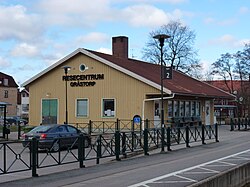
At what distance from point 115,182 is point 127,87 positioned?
24.0 meters

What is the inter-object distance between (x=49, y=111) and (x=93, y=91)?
4.65 meters

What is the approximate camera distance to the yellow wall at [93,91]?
3597 centimetres

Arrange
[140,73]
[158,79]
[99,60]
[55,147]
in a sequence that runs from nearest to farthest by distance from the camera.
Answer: [55,147] < [140,73] < [99,60] < [158,79]

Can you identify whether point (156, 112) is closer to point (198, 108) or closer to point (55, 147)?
point (198, 108)

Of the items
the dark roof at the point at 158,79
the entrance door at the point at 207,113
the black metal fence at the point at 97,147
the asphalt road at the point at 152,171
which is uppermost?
the dark roof at the point at 158,79

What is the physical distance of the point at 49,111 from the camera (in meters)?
40.0

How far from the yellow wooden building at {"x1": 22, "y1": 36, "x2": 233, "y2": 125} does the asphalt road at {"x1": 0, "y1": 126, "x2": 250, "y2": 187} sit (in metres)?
14.6

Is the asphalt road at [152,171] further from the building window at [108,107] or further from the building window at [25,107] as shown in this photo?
the building window at [25,107]

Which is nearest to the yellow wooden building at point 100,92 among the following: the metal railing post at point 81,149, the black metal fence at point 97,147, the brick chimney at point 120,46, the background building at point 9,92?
the brick chimney at point 120,46

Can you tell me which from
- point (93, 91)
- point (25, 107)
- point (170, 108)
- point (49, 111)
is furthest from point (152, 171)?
point (25, 107)

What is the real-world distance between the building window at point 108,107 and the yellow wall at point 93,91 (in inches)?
12.5

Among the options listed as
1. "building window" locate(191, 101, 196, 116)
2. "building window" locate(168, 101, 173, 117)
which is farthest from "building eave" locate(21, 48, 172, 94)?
"building window" locate(191, 101, 196, 116)

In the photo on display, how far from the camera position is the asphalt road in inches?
493

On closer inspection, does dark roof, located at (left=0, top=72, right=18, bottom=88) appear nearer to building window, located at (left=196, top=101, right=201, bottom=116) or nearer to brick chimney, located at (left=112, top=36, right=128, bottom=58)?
brick chimney, located at (left=112, top=36, right=128, bottom=58)
